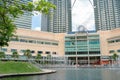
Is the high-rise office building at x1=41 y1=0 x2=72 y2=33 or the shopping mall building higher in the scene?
the high-rise office building at x1=41 y1=0 x2=72 y2=33

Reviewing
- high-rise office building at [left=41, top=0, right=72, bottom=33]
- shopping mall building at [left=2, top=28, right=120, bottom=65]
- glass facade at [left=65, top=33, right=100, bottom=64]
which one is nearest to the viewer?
shopping mall building at [left=2, top=28, right=120, bottom=65]

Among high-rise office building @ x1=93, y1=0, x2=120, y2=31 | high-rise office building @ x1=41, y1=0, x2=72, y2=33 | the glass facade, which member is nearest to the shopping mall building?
the glass facade

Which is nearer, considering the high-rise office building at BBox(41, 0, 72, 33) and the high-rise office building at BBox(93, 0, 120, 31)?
the high-rise office building at BBox(93, 0, 120, 31)

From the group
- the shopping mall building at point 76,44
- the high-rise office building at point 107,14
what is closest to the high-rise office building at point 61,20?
the high-rise office building at point 107,14

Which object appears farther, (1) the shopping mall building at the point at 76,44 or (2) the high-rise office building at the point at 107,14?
(2) the high-rise office building at the point at 107,14

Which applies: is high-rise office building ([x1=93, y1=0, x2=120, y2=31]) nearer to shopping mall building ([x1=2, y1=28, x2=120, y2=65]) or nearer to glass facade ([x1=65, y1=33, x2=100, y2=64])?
glass facade ([x1=65, y1=33, x2=100, y2=64])

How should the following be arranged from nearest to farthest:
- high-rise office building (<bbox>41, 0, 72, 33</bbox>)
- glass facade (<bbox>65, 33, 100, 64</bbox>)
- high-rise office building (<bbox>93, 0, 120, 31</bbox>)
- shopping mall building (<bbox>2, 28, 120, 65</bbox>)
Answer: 1. shopping mall building (<bbox>2, 28, 120, 65</bbox>)
2. glass facade (<bbox>65, 33, 100, 64</bbox>)
3. high-rise office building (<bbox>93, 0, 120, 31</bbox>)
4. high-rise office building (<bbox>41, 0, 72, 33</bbox>)

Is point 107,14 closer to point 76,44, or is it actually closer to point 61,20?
point 61,20

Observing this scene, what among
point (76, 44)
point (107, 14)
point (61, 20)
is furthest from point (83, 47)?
point (107, 14)

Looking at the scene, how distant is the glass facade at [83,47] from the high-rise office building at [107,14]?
45.7 meters

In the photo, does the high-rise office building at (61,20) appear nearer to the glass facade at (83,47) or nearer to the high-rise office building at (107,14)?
the high-rise office building at (107,14)

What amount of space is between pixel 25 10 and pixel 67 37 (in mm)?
108131

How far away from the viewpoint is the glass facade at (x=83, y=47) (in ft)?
366

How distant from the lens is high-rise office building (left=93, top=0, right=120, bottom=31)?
155500 millimetres
